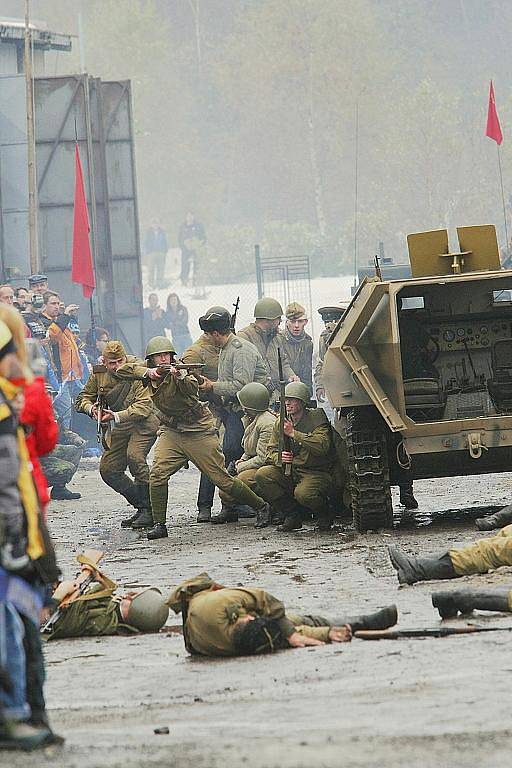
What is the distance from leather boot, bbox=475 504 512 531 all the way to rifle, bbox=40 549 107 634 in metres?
3.15

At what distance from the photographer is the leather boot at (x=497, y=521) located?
33.7ft

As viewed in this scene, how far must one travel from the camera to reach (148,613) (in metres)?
7.89

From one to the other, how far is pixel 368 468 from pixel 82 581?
3.98m

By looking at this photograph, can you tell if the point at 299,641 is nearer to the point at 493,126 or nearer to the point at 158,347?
the point at 158,347

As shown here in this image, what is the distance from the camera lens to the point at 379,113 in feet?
244

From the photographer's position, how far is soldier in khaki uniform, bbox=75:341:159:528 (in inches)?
501

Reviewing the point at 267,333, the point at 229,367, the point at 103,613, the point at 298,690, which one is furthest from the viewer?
the point at 267,333

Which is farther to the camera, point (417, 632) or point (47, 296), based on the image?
point (47, 296)

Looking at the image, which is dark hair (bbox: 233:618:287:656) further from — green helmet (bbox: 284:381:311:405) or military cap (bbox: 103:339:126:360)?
military cap (bbox: 103:339:126:360)

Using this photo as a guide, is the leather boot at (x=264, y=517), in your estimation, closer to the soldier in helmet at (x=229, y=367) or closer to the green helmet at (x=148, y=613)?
the soldier in helmet at (x=229, y=367)

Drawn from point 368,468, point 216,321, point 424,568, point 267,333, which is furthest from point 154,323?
point 424,568

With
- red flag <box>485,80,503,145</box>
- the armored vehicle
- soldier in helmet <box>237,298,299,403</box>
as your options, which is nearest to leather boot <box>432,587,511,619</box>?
the armored vehicle

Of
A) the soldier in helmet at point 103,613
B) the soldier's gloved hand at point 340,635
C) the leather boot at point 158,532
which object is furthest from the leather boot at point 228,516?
the soldier's gloved hand at point 340,635

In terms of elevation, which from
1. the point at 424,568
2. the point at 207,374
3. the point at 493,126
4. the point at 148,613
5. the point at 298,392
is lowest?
the point at 148,613
